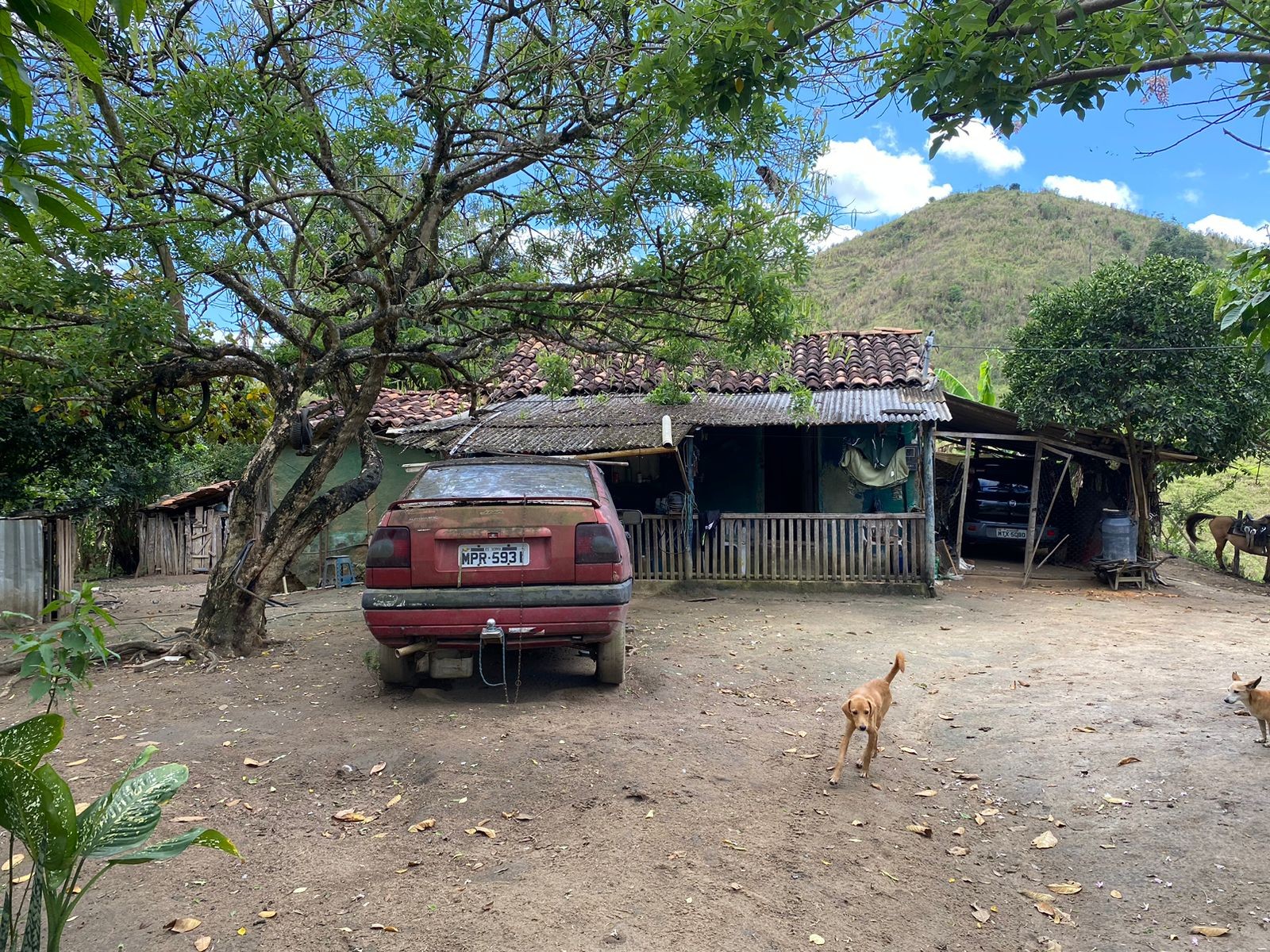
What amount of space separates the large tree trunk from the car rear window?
148 cm

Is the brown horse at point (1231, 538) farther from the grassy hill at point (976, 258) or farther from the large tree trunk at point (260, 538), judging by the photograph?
the grassy hill at point (976, 258)

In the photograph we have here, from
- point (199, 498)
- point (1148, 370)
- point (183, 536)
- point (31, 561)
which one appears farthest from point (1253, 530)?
point (183, 536)

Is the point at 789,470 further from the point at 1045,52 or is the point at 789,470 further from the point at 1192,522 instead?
the point at 1045,52

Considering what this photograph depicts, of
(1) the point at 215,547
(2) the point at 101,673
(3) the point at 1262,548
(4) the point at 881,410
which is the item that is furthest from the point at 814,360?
(1) the point at 215,547

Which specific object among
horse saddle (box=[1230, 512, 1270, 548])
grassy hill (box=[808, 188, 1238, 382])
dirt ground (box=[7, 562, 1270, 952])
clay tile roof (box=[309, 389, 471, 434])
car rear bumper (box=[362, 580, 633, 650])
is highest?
grassy hill (box=[808, 188, 1238, 382])

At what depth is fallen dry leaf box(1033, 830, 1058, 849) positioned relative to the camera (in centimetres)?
352

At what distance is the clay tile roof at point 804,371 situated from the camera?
12.3m

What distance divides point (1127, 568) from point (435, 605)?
38.3 ft

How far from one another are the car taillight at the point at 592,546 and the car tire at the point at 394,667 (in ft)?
4.60

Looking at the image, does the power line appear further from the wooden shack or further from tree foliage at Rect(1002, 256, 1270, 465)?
the wooden shack

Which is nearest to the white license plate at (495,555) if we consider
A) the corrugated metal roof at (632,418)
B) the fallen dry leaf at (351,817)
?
the fallen dry leaf at (351,817)

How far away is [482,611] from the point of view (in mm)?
4945

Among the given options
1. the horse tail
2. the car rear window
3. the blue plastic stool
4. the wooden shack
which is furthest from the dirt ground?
the wooden shack

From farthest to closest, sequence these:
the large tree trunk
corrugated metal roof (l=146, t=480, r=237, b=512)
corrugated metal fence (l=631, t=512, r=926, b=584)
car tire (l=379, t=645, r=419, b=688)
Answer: corrugated metal roof (l=146, t=480, r=237, b=512)
corrugated metal fence (l=631, t=512, r=926, b=584)
the large tree trunk
car tire (l=379, t=645, r=419, b=688)
